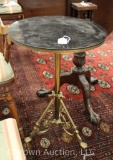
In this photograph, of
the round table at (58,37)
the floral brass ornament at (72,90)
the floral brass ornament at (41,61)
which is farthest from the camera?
the floral brass ornament at (41,61)

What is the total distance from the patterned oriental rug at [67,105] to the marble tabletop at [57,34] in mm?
738

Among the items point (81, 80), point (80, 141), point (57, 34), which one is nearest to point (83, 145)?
point (80, 141)

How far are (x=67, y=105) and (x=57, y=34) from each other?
776 millimetres

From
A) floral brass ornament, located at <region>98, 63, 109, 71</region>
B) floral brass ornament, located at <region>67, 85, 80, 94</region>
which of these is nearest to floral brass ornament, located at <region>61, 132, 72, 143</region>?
floral brass ornament, located at <region>67, 85, 80, 94</region>

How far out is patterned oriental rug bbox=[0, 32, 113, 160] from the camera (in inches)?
49.7

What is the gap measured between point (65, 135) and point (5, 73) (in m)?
0.65

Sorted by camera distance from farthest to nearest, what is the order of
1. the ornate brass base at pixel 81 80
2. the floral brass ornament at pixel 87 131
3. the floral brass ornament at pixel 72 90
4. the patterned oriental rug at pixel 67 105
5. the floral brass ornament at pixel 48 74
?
the floral brass ornament at pixel 48 74, the floral brass ornament at pixel 72 90, the ornate brass base at pixel 81 80, the floral brass ornament at pixel 87 131, the patterned oriental rug at pixel 67 105

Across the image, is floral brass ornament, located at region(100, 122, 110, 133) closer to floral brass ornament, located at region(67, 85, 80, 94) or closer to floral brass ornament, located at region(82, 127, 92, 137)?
floral brass ornament, located at region(82, 127, 92, 137)

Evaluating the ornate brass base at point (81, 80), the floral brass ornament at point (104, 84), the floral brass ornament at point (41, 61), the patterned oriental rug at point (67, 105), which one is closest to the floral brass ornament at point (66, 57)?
the patterned oriental rug at point (67, 105)

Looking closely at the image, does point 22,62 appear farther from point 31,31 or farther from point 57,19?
point 31,31

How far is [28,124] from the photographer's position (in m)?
1.46

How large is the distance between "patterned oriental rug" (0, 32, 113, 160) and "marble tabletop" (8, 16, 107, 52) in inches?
29.1

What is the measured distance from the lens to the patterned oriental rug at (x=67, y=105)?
1.26m

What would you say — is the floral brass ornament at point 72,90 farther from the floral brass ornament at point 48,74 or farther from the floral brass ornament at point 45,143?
the floral brass ornament at point 45,143
